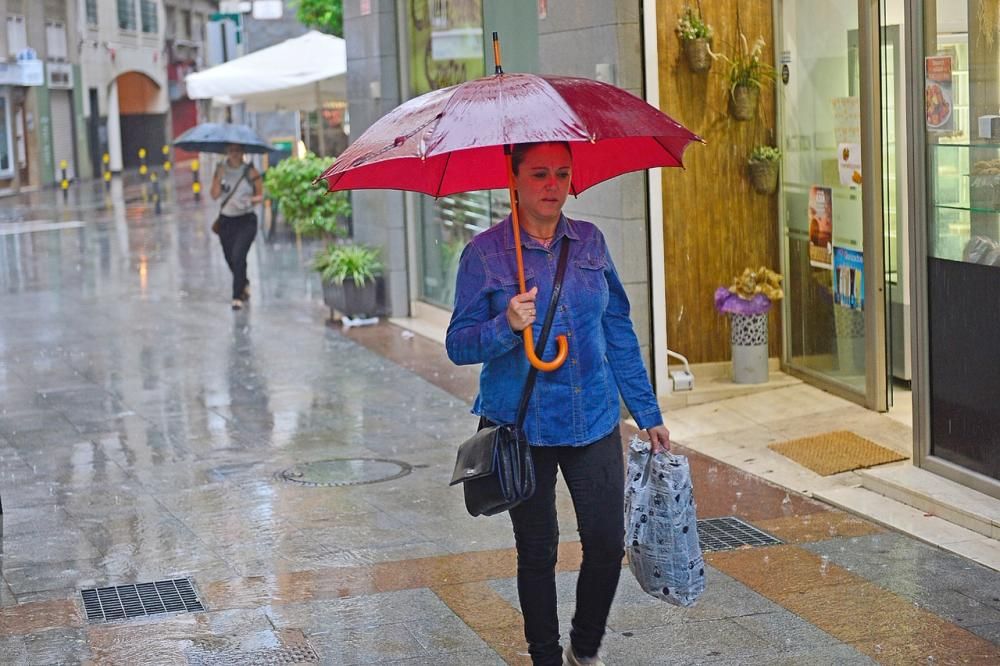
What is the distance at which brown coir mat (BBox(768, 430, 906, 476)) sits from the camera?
26.6 ft

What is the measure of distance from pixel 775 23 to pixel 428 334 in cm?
477

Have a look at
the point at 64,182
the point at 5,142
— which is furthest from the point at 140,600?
the point at 5,142

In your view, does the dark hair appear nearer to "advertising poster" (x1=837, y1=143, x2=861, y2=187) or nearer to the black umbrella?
"advertising poster" (x1=837, y1=143, x2=861, y2=187)

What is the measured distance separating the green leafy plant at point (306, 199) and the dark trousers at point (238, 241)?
3298mm

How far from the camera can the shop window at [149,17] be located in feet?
197

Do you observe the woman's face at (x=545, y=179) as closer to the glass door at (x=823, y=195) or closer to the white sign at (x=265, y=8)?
the glass door at (x=823, y=195)

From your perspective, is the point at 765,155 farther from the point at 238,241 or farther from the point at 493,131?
the point at 238,241

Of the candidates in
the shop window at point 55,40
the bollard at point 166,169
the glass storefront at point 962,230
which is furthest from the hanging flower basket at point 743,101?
the shop window at point 55,40

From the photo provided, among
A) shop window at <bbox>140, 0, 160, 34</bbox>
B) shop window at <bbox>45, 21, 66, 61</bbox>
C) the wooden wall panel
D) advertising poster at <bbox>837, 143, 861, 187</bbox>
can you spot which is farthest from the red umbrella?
shop window at <bbox>140, 0, 160, 34</bbox>

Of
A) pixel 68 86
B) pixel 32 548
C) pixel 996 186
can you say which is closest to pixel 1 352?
pixel 32 548

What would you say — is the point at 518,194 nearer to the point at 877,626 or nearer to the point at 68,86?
the point at 877,626

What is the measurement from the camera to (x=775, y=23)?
1016 centimetres

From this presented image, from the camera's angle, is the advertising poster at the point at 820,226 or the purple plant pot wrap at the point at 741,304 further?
the purple plant pot wrap at the point at 741,304

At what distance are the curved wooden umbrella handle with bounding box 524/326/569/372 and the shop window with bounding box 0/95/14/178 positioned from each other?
4167 centimetres
